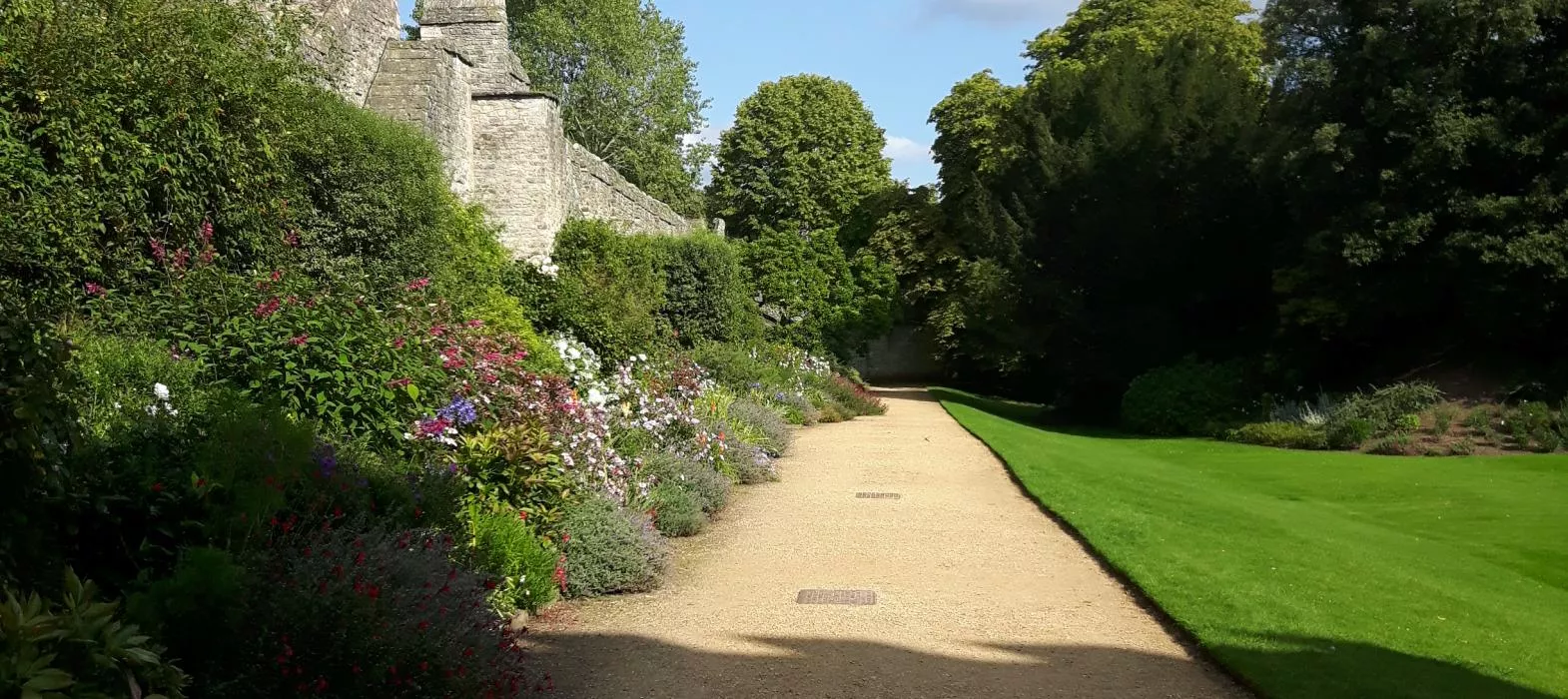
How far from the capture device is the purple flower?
7062 millimetres

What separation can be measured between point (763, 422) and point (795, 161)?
29.4 m

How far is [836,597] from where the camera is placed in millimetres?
7359

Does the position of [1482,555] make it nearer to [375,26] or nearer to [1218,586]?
[1218,586]

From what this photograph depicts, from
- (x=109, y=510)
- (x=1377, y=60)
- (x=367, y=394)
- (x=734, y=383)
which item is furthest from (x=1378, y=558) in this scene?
(x=1377, y=60)

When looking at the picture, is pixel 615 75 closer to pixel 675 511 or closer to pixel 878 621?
pixel 675 511

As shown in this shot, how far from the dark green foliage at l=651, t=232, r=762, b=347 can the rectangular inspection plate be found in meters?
12.9

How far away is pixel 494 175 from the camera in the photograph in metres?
15.2

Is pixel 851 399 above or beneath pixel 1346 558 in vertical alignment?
above

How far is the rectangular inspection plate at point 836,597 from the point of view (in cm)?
723

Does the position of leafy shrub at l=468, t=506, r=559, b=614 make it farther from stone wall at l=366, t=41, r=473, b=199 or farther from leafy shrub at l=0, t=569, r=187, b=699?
stone wall at l=366, t=41, r=473, b=199

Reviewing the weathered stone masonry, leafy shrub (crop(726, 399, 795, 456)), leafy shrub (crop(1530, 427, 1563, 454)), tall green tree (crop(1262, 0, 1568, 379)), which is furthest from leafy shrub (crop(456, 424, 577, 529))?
tall green tree (crop(1262, 0, 1568, 379))

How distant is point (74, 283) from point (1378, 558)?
9.08 metres

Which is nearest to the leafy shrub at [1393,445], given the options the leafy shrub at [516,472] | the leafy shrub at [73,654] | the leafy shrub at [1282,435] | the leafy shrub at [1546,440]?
the leafy shrub at [1282,435]

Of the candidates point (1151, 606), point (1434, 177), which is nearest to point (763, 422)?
point (1151, 606)
